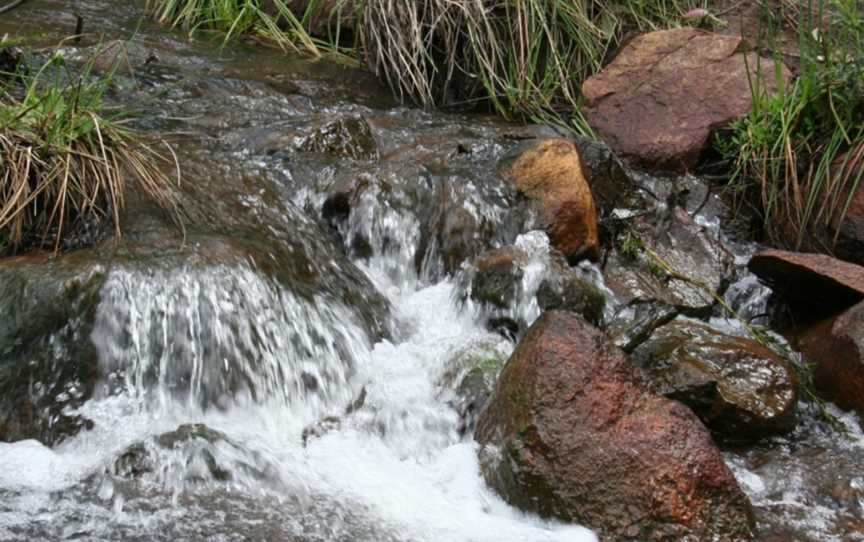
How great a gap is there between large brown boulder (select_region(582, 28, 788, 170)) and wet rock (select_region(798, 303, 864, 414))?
1586 mm

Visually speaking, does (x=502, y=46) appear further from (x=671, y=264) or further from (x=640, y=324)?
(x=640, y=324)

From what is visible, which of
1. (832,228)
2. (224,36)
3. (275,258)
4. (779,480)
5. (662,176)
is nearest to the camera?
(779,480)

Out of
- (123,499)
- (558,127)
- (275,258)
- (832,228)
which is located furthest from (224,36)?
(123,499)

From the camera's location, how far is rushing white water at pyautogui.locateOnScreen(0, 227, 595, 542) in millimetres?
2652

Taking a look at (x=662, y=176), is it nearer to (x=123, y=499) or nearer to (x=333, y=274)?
(x=333, y=274)

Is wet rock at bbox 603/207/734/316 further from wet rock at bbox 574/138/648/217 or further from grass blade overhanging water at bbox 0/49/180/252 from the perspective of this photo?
grass blade overhanging water at bbox 0/49/180/252

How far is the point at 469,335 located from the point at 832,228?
1.81 metres

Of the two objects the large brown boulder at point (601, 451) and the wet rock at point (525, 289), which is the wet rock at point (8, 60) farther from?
the large brown boulder at point (601, 451)

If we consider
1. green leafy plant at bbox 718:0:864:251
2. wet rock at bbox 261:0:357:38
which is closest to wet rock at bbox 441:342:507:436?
green leafy plant at bbox 718:0:864:251

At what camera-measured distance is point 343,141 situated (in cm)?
459

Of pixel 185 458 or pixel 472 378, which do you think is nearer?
pixel 185 458

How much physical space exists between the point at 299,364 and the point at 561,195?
1.47 m

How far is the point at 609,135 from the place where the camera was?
5.36 meters

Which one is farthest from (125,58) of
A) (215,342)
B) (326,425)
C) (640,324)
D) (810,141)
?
(810,141)
